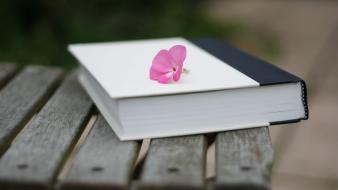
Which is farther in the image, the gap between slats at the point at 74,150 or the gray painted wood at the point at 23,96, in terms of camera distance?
the gray painted wood at the point at 23,96

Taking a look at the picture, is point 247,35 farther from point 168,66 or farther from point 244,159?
point 244,159

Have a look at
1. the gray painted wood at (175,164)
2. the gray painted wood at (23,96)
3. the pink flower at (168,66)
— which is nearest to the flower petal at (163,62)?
the pink flower at (168,66)

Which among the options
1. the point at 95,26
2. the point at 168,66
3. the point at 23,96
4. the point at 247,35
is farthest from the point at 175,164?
the point at 247,35

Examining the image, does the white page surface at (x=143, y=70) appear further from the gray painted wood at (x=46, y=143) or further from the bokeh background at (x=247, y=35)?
the bokeh background at (x=247, y=35)

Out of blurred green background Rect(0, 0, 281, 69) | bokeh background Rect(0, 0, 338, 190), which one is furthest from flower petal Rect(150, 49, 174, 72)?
blurred green background Rect(0, 0, 281, 69)

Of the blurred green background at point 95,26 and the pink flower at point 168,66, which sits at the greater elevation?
the pink flower at point 168,66

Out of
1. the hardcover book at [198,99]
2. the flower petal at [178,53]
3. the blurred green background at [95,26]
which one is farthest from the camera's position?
the blurred green background at [95,26]
